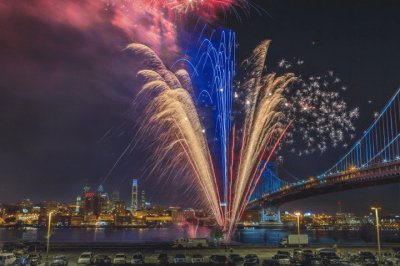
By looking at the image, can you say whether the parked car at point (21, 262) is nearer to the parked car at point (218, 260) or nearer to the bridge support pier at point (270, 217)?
the parked car at point (218, 260)

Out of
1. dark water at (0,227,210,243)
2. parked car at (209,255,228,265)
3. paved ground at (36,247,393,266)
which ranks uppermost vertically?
parked car at (209,255,228,265)

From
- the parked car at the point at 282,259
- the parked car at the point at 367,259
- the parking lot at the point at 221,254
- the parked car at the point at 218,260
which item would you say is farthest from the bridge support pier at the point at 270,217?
the parked car at the point at 218,260

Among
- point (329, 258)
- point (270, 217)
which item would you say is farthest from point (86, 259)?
point (270, 217)

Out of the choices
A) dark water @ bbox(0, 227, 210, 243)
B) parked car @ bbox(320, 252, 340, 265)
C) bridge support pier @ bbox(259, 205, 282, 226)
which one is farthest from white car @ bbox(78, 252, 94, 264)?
bridge support pier @ bbox(259, 205, 282, 226)

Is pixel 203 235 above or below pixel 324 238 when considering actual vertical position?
above

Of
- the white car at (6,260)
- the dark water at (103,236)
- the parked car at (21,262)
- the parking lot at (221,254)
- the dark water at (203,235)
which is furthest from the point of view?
the dark water at (103,236)

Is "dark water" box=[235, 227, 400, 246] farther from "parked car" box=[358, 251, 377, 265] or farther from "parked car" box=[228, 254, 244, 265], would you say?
"parked car" box=[228, 254, 244, 265]

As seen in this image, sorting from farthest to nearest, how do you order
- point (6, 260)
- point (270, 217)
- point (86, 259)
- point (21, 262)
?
point (270, 217) → point (86, 259) → point (6, 260) → point (21, 262)

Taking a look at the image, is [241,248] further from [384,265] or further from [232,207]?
[384,265]

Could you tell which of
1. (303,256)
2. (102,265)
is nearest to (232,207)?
(303,256)

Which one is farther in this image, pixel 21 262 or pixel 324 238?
pixel 324 238

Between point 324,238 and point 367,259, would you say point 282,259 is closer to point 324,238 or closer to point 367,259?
point 367,259
